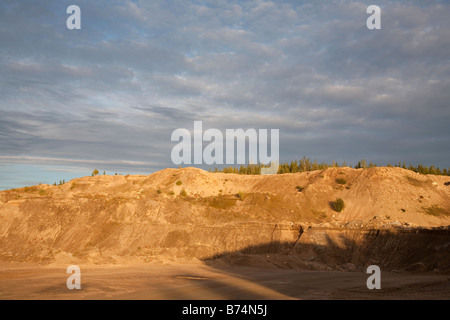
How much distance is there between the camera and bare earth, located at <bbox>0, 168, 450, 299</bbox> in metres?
21.1

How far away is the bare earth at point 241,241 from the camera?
832 inches

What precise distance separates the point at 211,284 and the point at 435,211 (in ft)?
131

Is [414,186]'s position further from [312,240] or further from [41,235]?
[41,235]

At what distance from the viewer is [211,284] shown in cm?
2208

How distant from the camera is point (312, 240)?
3459 cm

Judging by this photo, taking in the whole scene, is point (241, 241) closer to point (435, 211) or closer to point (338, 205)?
point (338, 205)

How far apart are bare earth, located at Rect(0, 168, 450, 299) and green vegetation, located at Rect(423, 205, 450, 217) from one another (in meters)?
0.20

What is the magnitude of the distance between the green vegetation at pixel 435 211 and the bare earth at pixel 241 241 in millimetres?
197

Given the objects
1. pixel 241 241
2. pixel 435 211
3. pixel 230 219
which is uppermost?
pixel 435 211

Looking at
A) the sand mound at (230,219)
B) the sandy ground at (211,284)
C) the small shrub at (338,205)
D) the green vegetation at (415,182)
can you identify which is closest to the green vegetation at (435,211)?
the sand mound at (230,219)

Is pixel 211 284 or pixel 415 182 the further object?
pixel 415 182

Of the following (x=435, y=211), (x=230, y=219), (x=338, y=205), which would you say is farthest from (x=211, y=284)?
(x=435, y=211)
